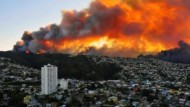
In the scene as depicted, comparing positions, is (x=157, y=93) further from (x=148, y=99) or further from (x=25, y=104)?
(x=25, y=104)

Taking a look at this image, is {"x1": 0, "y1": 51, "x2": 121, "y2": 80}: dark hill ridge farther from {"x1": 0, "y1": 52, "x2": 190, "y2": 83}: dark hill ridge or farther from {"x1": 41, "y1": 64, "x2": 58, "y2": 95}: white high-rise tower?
{"x1": 41, "y1": 64, "x2": 58, "y2": 95}: white high-rise tower

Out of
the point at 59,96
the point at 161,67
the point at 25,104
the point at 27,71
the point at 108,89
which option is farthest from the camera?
the point at 161,67

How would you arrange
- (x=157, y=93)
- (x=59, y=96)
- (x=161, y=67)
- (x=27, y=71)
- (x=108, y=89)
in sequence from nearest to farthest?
(x=59, y=96), (x=157, y=93), (x=108, y=89), (x=27, y=71), (x=161, y=67)

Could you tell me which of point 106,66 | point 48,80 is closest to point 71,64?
point 106,66

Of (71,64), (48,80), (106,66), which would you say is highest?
(71,64)

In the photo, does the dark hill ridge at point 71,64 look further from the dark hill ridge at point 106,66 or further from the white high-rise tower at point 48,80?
the white high-rise tower at point 48,80

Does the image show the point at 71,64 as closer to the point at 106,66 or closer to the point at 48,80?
the point at 106,66

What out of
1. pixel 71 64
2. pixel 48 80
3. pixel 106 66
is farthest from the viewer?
pixel 106 66

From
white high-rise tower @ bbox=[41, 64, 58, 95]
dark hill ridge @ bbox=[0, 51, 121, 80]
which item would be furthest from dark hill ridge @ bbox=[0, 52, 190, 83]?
white high-rise tower @ bbox=[41, 64, 58, 95]

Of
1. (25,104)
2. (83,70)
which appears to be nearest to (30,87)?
(25,104)
